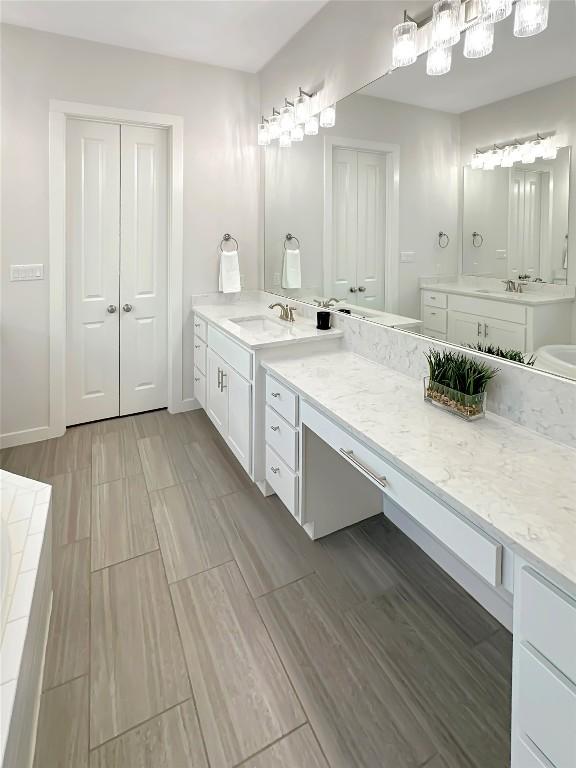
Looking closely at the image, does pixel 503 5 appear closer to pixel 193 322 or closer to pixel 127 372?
pixel 193 322

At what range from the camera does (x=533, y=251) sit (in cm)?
149

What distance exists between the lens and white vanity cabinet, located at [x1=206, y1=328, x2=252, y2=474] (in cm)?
240

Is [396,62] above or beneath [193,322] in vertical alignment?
above

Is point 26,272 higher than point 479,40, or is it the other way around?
point 479,40

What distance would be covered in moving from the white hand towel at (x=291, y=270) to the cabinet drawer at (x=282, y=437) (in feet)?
3.89

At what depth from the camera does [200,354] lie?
3.32m

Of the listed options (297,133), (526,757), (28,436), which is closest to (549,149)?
(526,757)

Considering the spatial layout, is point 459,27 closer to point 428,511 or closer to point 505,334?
point 505,334

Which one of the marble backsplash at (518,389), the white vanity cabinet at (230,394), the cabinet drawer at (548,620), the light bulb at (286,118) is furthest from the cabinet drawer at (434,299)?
the light bulb at (286,118)

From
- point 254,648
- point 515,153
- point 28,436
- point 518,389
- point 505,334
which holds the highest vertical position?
point 515,153

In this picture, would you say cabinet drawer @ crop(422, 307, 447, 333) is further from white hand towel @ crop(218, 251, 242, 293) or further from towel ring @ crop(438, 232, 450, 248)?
A: white hand towel @ crop(218, 251, 242, 293)

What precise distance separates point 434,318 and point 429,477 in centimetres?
93

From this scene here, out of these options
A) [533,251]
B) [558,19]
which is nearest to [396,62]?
[558,19]

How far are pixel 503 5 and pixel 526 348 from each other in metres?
1.12
